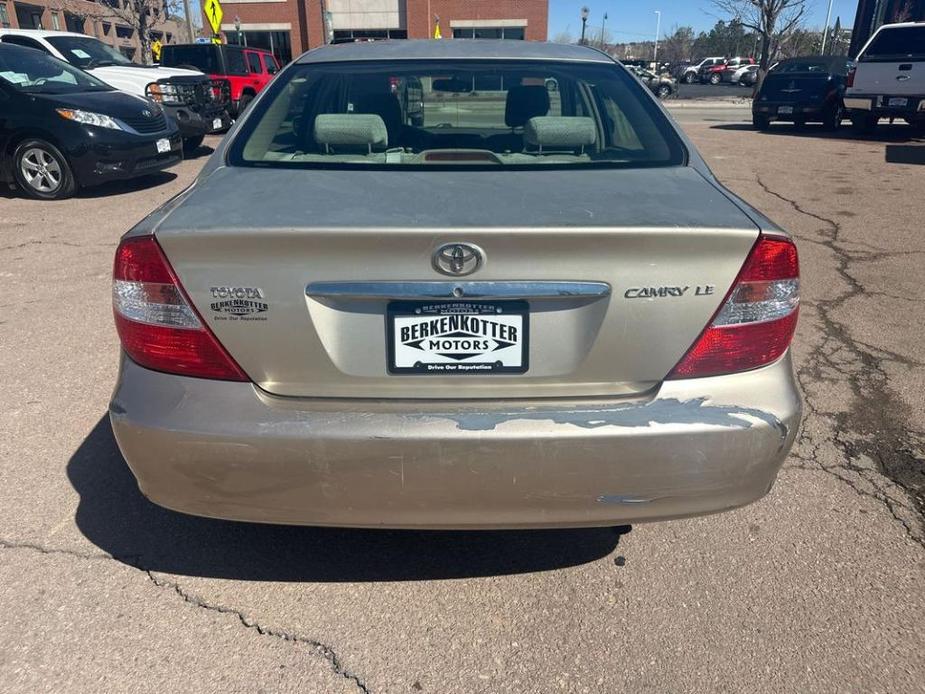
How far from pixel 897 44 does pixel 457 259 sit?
52.8 feet

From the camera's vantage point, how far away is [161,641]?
2127 mm

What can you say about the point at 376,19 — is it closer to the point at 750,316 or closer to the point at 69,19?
the point at 69,19

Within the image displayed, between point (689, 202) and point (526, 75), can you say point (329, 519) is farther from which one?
point (526, 75)

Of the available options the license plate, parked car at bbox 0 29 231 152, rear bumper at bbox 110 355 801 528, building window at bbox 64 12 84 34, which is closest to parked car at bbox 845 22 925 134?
parked car at bbox 0 29 231 152

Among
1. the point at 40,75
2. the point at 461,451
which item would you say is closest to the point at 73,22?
the point at 40,75

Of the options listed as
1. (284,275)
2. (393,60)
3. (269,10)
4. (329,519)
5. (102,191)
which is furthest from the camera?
(269,10)

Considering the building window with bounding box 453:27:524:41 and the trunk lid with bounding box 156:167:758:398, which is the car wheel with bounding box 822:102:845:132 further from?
the building window with bounding box 453:27:524:41

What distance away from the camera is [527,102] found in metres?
3.12

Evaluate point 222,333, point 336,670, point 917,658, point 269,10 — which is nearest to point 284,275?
point 222,333

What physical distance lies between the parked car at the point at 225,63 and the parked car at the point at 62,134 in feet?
27.5

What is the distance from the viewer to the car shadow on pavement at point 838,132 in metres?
15.3

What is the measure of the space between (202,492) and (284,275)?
26.2 inches

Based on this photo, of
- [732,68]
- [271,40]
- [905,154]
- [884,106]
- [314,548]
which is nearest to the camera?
[314,548]

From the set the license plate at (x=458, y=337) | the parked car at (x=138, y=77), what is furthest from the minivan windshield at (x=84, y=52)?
the license plate at (x=458, y=337)
